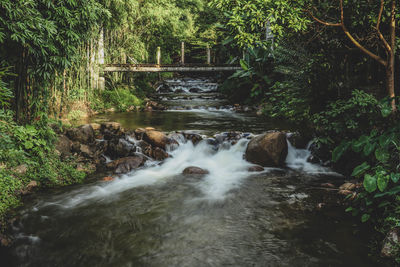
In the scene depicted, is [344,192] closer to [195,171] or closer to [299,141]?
[299,141]

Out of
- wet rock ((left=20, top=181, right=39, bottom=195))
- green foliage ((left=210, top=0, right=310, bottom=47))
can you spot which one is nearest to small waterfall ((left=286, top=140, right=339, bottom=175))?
green foliage ((left=210, top=0, right=310, bottom=47))

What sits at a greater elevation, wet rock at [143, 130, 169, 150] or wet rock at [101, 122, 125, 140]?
wet rock at [101, 122, 125, 140]

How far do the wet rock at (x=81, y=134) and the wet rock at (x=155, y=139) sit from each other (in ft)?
4.55

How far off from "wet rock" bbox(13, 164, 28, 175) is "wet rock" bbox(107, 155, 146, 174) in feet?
5.73

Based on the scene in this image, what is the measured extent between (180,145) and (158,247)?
4.33m

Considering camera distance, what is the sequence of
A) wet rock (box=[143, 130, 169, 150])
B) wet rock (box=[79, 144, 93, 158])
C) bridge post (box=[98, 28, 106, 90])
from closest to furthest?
wet rock (box=[79, 144, 93, 158]) → wet rock (box=[143, 130, 169, 150]) → bridge post (box=[98, 28, 106, 90])

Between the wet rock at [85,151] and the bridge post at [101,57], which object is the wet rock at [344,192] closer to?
the wet rock at [85,151]

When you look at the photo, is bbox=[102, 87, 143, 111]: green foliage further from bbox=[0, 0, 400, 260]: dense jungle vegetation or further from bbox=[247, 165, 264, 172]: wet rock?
bbox=[247, 165, 264, 172]: wet rock

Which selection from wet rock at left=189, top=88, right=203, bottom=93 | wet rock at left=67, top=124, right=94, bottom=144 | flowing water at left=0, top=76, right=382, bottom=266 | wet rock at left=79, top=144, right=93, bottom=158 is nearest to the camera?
flowing water at left=0, top=76, right=382, bottom=266

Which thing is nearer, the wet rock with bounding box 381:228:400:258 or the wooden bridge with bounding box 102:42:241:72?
the wet rock with bounding box 381:228:400:258

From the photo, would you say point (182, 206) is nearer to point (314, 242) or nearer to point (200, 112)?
point (314, 242)

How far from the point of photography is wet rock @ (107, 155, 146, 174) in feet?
19.9

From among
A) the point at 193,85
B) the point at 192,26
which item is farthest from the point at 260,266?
the point at 192,26

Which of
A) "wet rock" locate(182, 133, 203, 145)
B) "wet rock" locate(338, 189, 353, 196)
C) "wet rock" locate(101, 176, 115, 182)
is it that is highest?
"wet rock" locate(182, 133, 203, 145)
